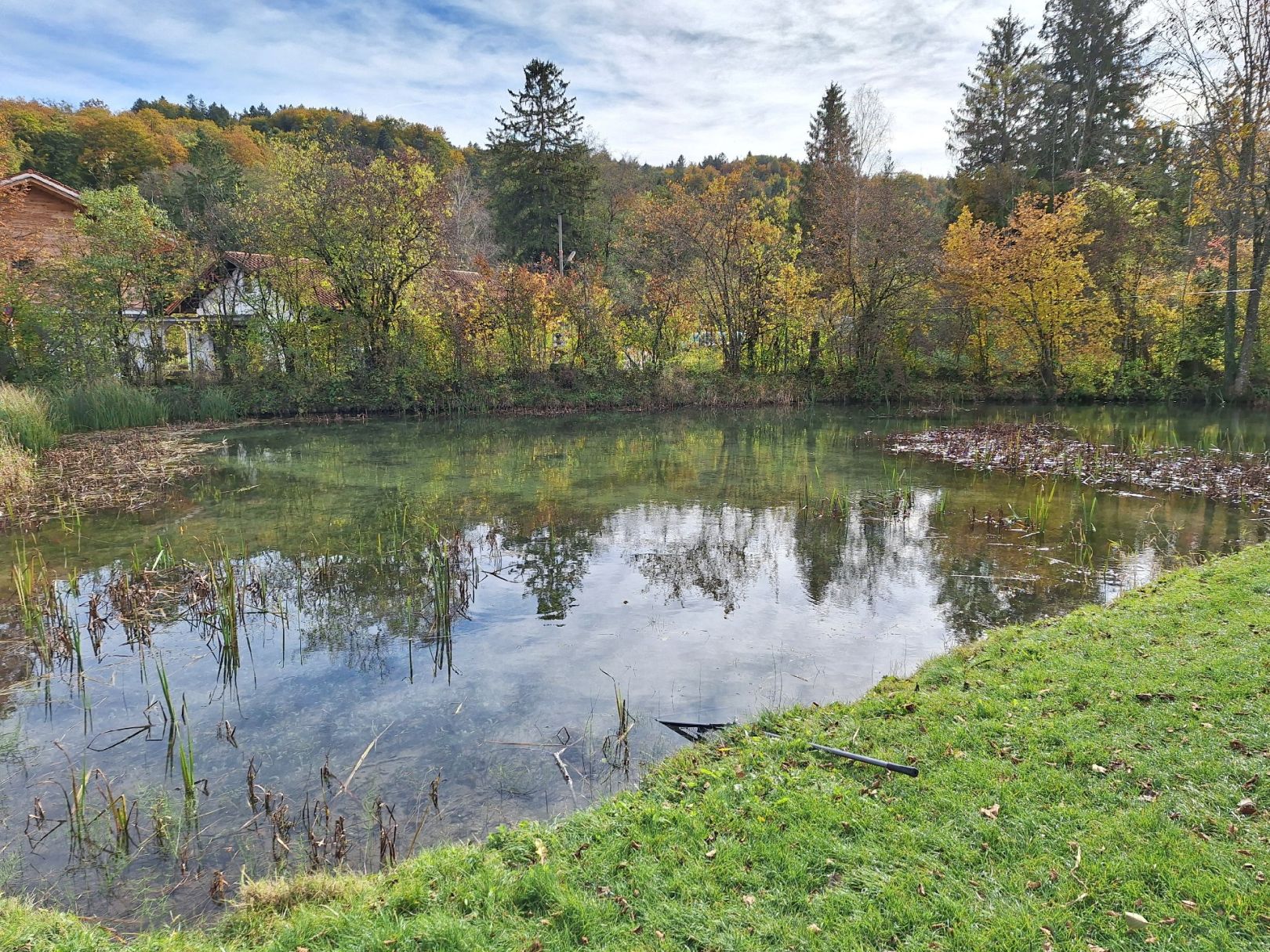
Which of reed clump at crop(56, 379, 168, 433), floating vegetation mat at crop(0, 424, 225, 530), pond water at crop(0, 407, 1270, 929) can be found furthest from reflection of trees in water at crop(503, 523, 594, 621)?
reed clump at crop(56, 379, 168, 433)

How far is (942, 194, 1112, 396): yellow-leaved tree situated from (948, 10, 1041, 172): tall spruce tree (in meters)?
10.2

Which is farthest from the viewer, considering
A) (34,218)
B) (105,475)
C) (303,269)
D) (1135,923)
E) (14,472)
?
(34,218)

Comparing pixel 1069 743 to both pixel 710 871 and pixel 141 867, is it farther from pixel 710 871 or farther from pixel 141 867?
pixel 141 867

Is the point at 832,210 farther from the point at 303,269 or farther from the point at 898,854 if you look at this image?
the point at 898,854

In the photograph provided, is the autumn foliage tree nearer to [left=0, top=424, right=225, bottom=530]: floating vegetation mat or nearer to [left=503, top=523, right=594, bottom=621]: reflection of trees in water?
[left=0, top=424, right=225, bottom=530]: floating vegetation mat

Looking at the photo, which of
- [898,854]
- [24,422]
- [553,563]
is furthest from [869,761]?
[24,422]

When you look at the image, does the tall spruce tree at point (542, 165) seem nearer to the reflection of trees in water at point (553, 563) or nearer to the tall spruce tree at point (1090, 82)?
the tall spruce tree at point (1090, 82)

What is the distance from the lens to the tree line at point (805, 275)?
2250cm

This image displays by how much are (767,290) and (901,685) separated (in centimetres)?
2542

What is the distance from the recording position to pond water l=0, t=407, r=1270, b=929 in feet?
14.4

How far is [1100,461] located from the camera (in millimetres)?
14750

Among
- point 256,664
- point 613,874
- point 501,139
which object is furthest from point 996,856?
point 501,139

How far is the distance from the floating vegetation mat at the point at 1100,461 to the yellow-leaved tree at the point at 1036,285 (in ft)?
25.9

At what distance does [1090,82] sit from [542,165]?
29.4 meters
